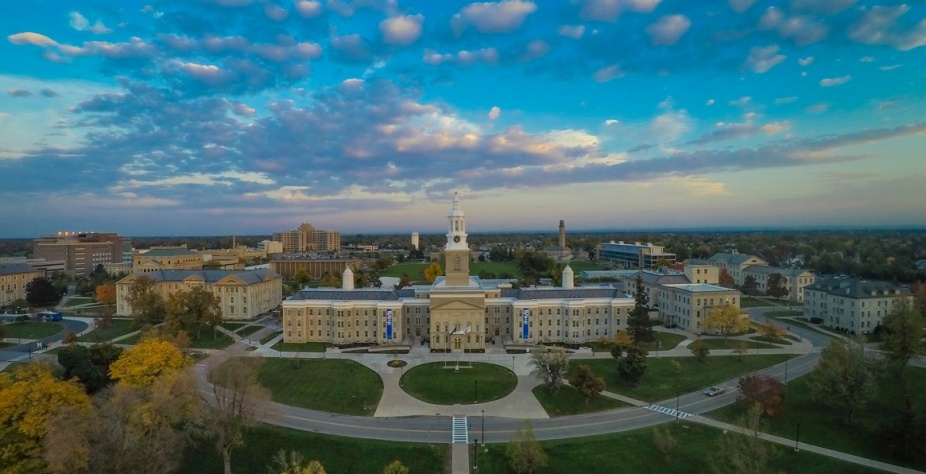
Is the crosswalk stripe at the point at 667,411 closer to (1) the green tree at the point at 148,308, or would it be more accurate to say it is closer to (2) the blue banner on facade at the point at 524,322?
(2) the blue banner on facade at the point at 524,322

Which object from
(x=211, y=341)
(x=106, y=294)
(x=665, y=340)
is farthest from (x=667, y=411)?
(x=106, y=294)

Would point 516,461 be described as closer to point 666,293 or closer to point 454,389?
point 454,389

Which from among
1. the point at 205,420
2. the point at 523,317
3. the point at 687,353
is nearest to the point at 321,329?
the point at 523,317

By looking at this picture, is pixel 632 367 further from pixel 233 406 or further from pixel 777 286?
pixel 777 286

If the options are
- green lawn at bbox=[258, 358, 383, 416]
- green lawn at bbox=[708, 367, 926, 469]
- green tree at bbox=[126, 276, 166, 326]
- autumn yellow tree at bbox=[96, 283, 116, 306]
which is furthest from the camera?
autumn yellow tree at bbox=[96, 283, 116, 306]

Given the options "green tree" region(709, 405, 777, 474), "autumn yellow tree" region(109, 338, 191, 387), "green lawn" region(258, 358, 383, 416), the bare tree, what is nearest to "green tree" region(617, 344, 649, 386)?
"green tree" region(709, 405, 777, 474)

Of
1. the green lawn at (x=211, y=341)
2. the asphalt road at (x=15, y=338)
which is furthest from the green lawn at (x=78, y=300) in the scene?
the green lawn at (x=211, y=341)

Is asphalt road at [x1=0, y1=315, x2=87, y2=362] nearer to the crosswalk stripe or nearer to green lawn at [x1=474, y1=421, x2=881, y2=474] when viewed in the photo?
green lawn at [x1=474, y1=421, x2=881, y2=474]
